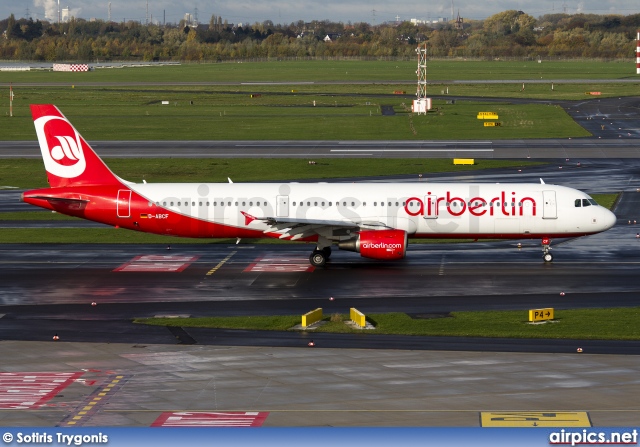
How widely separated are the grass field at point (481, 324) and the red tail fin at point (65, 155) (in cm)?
1575

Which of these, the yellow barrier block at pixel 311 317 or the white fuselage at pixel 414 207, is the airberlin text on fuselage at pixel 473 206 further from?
the yellow barrier block at pixel 311 317

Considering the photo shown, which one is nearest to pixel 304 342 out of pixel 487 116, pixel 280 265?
pixel 280 265

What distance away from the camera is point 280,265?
184 ft

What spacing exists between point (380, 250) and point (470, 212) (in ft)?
20.2

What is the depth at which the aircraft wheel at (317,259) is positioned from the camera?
181 feet

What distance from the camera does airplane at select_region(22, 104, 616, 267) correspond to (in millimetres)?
55250

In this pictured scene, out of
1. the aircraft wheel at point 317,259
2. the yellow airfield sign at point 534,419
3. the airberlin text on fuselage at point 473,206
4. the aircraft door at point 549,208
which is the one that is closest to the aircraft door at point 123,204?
the aircraft wheel at point 317,259

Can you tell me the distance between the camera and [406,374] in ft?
115

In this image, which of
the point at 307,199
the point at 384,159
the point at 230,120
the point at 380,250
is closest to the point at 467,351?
the point at 380,250

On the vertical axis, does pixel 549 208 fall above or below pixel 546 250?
above

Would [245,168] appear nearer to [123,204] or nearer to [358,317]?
[123,204]

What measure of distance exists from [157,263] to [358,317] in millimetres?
18928

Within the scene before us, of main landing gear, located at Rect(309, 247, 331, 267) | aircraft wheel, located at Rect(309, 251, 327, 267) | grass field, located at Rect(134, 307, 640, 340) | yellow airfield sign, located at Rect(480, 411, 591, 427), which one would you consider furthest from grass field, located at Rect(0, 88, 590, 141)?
yellow airfield sign, located at Rect(480, 411, 591, 427)

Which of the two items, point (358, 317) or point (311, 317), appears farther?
point (311, 317)
